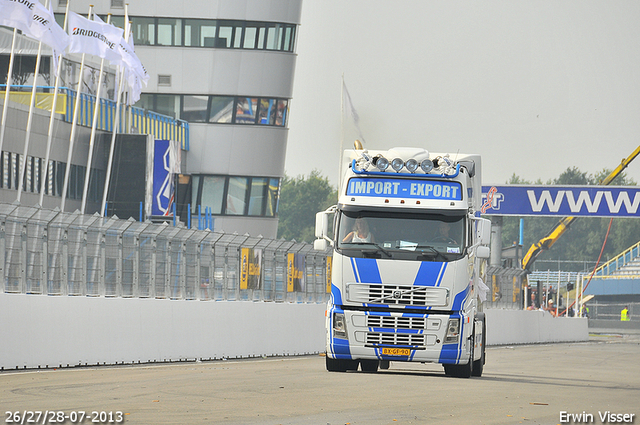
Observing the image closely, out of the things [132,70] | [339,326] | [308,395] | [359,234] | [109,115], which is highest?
[132,70]

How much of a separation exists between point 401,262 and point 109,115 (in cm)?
3942

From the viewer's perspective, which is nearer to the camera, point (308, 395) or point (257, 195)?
point (308, 395)

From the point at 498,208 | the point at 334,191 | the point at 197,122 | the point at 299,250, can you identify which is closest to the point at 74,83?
the point at 197,122

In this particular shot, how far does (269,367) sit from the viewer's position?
21188mm

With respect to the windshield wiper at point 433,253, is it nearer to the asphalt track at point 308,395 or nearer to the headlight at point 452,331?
the headlight at point 452,331

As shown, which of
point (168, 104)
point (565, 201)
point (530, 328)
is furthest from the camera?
point (168, 104)

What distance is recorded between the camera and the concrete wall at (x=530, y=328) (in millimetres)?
38188

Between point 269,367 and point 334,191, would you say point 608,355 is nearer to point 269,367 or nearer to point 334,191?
point 269,367

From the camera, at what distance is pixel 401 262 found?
1708 centimetres

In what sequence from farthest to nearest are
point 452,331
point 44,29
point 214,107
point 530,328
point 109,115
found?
point 214,107 → point 109,115 → point 530,328 → point 44,29 → point 452,331

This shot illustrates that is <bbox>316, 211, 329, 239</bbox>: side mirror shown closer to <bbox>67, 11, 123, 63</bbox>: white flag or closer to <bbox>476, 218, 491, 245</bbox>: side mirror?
<bbox>476, 218, 491, 245</bbox>: side mirror

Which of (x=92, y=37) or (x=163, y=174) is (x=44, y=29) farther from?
(x=163, y=174)

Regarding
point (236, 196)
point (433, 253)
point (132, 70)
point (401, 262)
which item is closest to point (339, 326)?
point (401, 262)

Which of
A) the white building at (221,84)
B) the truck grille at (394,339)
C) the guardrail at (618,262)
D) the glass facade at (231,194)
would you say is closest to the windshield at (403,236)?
the truck grille at (394,339)
